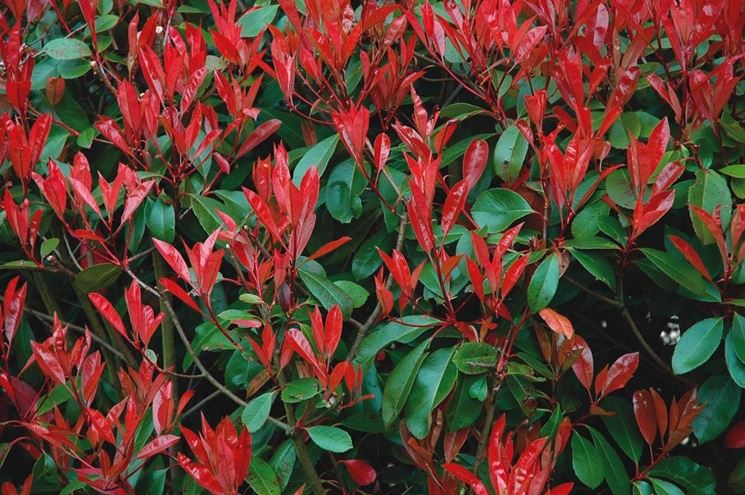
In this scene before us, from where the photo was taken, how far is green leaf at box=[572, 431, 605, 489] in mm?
1638

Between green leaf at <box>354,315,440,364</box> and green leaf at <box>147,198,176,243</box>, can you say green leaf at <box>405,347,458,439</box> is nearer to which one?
green leaf at <box>354,315,440,364</box>

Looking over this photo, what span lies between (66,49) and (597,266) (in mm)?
1216

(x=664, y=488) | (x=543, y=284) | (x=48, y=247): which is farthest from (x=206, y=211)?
(x=664, y=488)

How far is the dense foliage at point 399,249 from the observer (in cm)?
159

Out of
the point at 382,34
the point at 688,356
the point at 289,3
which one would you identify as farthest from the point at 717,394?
the point at 289,3

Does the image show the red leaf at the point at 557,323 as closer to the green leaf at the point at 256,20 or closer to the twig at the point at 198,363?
the twig at the point at 198,363

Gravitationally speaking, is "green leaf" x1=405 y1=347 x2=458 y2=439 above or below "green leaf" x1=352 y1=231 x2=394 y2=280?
below

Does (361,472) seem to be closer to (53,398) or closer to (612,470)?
(612,470)

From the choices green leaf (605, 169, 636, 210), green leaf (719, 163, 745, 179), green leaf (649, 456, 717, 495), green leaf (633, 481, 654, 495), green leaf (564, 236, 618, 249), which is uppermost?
green leaf (605, 169, 636, 210)

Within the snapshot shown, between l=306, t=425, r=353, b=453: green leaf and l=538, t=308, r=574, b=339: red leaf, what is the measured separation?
1.30 feet

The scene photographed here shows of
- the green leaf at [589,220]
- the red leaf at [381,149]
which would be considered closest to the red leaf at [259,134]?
the red leaf at [381,149]

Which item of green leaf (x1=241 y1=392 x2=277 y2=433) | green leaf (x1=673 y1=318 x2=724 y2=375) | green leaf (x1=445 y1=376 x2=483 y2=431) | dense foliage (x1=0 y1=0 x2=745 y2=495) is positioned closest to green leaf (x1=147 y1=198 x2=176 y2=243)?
dense foliage (x1=0 y1=0 x2=745 y2=495)

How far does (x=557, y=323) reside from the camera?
1593 mm

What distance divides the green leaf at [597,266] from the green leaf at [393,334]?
270 mm
